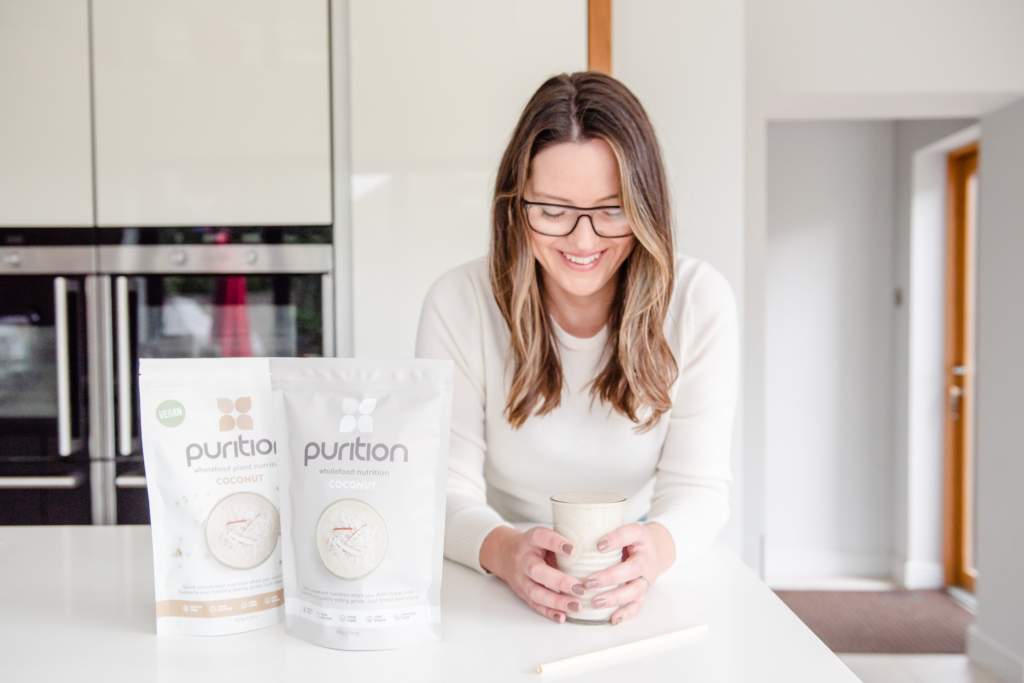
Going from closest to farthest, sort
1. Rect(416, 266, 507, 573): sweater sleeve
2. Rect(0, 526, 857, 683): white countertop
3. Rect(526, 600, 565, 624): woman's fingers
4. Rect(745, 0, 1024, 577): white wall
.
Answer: Rect(0, 526, 857, 683): white countertop → Rect(526, 600, 565, 624): woman's fingers → Rect(416, 266, 507, 573): sweater sleeve → Rect(745, 0, 1024, 577): white wall

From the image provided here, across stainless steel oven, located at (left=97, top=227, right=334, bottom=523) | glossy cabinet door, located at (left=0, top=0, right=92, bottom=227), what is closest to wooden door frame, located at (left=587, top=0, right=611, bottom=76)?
stainless steel oven, located at (left=97, top=227, right=334, bottom=523)

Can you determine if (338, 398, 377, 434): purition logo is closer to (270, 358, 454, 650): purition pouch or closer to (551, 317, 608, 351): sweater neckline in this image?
(270, 358, 454, 650): purition pouch

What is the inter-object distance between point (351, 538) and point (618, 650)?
235 mm

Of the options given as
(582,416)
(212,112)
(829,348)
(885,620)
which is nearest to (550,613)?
(582,416)

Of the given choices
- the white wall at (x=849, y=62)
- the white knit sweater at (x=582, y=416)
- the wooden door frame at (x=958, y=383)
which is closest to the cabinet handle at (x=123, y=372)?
the white knit sweater at (x=582, y=416)

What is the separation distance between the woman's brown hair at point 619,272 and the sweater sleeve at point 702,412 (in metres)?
0.03

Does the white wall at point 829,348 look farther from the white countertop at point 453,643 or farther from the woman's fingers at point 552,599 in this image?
the woman's fingers at point 552,599

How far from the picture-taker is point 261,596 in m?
0.64

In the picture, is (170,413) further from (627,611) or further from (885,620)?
(885,620)

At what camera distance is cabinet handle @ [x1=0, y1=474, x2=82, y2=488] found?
186 cm

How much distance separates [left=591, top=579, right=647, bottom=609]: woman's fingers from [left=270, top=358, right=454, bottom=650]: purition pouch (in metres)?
0.15

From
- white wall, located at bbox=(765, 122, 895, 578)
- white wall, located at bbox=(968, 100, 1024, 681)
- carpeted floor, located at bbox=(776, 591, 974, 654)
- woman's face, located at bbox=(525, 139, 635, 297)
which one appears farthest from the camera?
white wall, located at bbox=(765, 122, 895, 578)

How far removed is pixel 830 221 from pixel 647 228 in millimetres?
3028

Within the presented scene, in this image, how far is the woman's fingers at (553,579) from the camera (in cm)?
66
